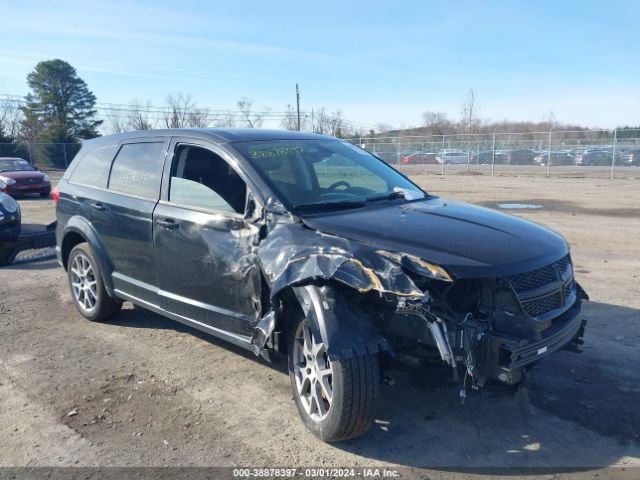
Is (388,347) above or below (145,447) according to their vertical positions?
above

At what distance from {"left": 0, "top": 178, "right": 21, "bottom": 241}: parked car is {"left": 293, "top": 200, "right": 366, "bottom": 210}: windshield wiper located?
632 cm

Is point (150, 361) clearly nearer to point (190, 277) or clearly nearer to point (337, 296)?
Result: point (190, 277)

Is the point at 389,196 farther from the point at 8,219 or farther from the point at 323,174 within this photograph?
the point at 8,219

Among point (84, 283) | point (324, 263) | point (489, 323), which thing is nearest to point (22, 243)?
point (84, 283)

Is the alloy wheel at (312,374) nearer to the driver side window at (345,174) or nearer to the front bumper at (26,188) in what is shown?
the driver side window at (345,174)

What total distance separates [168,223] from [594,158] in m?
29.5

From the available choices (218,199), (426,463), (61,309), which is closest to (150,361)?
(218,199)

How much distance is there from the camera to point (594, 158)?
1165 inches

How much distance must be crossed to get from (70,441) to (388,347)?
210cm

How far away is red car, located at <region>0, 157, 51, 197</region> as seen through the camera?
1984 cm

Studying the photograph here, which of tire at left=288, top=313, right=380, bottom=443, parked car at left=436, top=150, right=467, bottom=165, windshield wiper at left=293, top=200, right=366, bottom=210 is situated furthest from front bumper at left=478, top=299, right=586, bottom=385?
A: parked car at left=436, top=150, right=467, bottom=165

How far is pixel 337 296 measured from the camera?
11.2 feet

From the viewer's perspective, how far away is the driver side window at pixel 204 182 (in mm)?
4262

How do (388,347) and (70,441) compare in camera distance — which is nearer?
(388,347)
